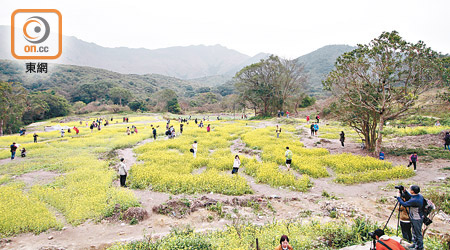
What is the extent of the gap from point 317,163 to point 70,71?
551ft

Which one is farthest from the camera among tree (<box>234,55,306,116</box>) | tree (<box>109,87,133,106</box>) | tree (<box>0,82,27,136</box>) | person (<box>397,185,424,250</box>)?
tree (<box>109,87,133,106</box>)

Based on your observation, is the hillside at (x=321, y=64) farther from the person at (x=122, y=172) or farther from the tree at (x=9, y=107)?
the person at (x=122, y=172)

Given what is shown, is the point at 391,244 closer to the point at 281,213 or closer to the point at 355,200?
the point at 281,213

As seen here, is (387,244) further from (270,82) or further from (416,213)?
(270,82)

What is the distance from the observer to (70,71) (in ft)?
454

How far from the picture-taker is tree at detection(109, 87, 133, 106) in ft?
290

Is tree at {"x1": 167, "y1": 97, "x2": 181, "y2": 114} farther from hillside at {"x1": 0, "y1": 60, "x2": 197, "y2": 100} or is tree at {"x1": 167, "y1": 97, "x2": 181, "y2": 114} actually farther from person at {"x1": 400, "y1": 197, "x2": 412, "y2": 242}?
person at {"x1": 400, "y1": 197, "x2": 412, "y2": 242}

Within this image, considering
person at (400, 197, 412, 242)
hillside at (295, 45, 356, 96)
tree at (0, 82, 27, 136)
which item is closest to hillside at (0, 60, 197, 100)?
tree at (0, 82, 27, 136)

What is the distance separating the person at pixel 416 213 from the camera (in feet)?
17.2

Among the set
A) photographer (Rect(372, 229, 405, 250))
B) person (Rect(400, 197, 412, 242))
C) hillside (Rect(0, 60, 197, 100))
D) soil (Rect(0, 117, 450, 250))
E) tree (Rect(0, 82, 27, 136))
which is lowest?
soil (Rect(0, 117, 450, 250))

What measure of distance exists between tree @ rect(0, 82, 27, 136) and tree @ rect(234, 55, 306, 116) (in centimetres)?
4760

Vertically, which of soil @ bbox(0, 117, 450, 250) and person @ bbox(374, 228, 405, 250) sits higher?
person @ bbox(374, 228, 405, 250)

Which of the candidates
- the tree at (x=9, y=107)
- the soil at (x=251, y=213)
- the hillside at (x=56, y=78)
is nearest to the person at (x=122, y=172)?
the soil at (x=251, y=213)

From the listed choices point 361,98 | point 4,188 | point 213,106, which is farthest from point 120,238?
point 213,106
